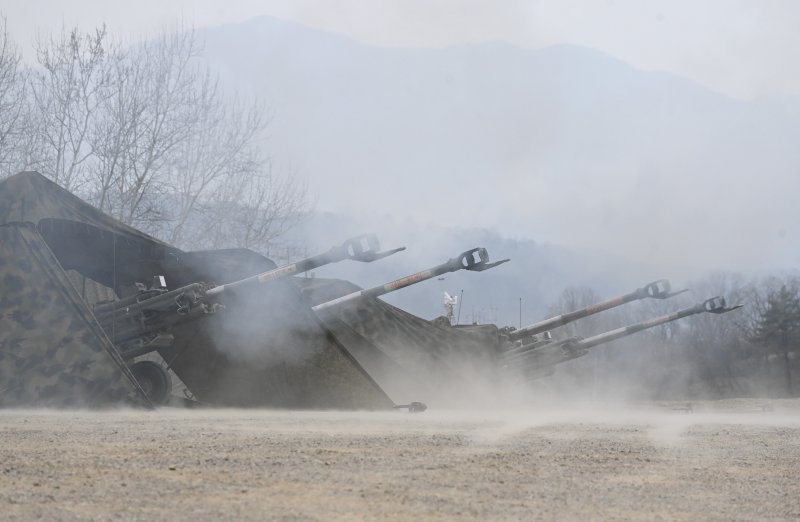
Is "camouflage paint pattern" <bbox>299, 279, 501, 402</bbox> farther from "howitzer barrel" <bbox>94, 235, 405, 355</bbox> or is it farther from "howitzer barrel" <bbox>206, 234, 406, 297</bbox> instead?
"howitzer barrel" <bbox>94, 235, 405, 355</bbox>

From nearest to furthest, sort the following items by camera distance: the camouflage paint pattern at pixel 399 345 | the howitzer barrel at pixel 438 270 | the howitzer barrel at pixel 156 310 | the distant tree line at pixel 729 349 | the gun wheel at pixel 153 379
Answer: the howitzer barrel at pixel 156 310 → the gun wheel at pixel 153 379 → the howitzer barrel at pixel 438 270 → the camouflage paint pattern at pixel 399 345 → the distant tree line at pixel 729 349

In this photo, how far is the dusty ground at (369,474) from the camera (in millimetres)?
7777

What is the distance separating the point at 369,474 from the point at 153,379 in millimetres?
12827

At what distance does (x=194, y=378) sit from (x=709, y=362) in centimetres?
5320

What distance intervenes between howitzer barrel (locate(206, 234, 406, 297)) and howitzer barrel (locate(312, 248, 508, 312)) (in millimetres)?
2777

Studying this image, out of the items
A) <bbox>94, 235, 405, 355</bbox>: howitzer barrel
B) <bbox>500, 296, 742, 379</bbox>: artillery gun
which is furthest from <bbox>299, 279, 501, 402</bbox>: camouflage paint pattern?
<bbox>500, 296, 742, 379</bbox>: artillery gun

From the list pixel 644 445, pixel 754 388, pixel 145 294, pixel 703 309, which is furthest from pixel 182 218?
pixel 754 388

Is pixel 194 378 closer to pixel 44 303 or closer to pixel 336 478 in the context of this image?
pixel 44 303

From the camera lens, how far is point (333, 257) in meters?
22.1

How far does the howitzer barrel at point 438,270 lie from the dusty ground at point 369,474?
31.2 feet

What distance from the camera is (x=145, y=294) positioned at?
21594 mm

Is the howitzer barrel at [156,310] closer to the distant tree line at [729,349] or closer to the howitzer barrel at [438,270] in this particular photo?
the howitzer barrel at [438,270]

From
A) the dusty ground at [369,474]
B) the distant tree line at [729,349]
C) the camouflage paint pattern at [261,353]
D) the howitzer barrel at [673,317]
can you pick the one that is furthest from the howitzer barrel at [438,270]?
the distant tree line at [729,349]

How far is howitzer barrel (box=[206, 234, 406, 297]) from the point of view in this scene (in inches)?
848
